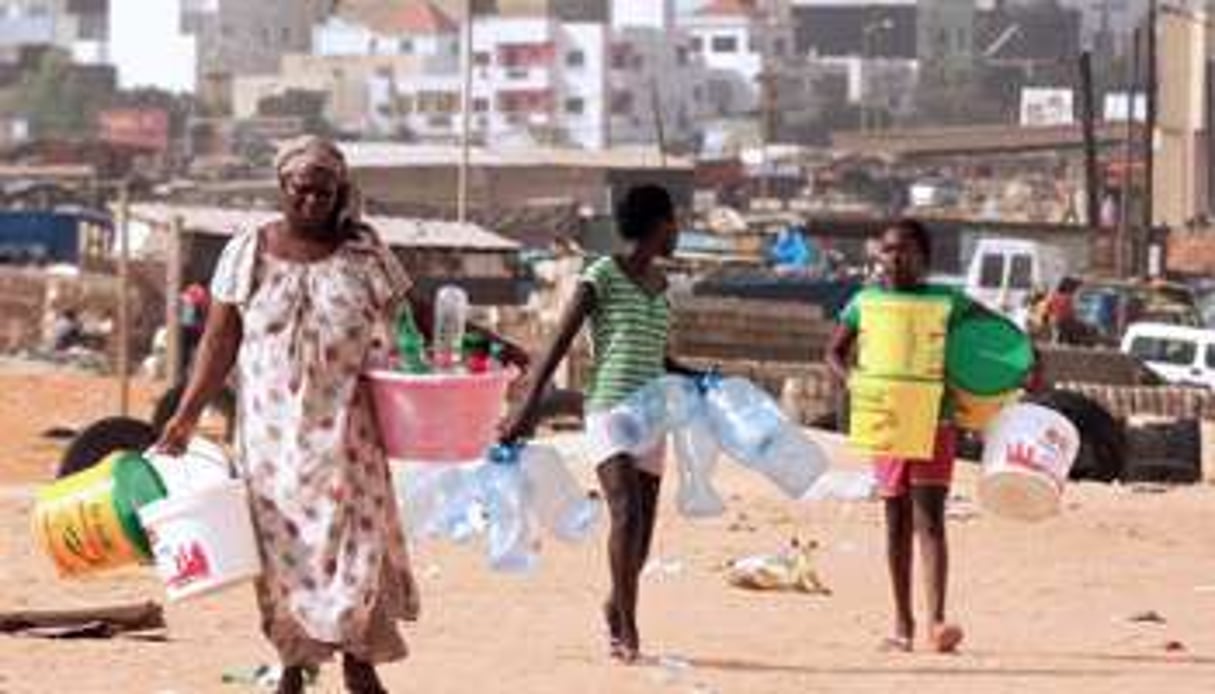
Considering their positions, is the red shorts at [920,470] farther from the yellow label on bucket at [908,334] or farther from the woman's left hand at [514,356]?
the woman's left hand at [514,356]

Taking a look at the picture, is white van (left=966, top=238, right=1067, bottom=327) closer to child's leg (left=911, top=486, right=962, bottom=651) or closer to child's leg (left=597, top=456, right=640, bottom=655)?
child's leg (left=911, top=486, right=962, bottom=651)

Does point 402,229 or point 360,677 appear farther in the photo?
point 402,229

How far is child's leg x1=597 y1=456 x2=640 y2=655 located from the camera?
9.52 m

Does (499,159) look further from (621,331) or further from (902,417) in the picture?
(621,331)

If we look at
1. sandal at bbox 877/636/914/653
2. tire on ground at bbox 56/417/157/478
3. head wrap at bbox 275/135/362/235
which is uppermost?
head wrap at bbox 275/135/362/235

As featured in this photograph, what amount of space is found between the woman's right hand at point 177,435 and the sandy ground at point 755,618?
3.35 ft

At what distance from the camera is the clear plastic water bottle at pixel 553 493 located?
973 centimetres

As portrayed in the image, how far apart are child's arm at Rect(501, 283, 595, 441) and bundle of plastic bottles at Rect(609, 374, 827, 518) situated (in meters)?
0.35

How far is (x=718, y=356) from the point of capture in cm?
3012

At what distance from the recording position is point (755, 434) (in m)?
10.0

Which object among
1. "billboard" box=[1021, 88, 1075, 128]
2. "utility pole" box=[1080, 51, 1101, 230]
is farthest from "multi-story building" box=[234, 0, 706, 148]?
"utility pole" box=[1080, 51, 1101, 230]

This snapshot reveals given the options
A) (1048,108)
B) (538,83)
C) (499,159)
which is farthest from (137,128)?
(499,159)

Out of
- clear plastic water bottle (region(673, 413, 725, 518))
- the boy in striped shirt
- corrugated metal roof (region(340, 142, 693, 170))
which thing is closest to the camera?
the boy in striped shirt

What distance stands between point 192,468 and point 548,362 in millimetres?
1750
